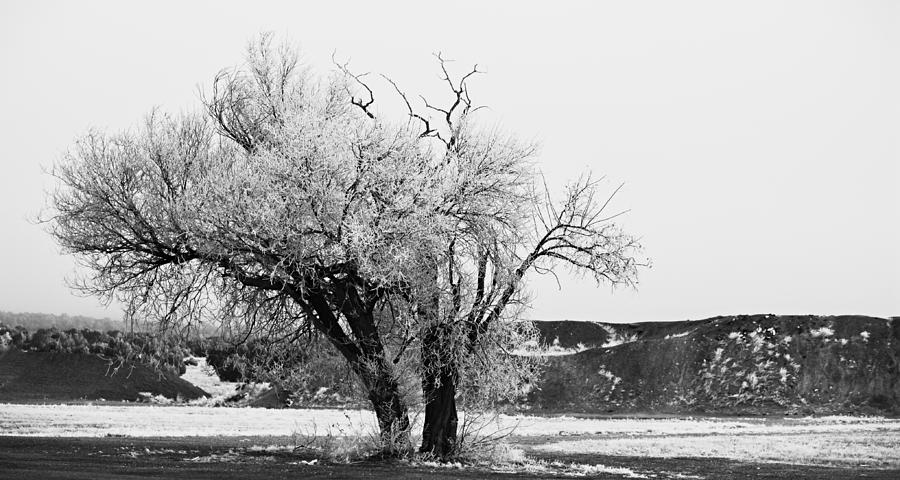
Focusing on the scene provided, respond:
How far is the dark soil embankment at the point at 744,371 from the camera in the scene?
8038 centimetres

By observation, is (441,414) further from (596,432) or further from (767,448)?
(596,432)

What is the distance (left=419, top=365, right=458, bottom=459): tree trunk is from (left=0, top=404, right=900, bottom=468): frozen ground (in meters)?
1.38

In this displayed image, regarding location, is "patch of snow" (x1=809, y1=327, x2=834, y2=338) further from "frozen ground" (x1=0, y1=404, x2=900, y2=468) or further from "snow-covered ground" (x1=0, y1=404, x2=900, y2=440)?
"frozen ground" (x1=0, y1=404, x2=900, y2=468)

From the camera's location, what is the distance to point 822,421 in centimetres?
6525

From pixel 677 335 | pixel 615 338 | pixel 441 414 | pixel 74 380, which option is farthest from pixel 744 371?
pixel 441 414

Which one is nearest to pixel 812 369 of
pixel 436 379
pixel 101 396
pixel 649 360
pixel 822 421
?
pixel 649 360

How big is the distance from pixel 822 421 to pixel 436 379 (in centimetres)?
4549

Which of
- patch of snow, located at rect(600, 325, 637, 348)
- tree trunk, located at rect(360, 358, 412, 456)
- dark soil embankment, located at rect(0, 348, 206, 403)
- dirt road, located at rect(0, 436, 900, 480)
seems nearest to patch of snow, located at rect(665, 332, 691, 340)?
patch of snow, located at rect(600, 325, 637, 348)

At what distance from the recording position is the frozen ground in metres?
34.6

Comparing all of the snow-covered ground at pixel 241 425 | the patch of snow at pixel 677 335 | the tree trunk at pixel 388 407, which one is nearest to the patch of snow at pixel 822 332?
the patch of snow at pixel 677 335

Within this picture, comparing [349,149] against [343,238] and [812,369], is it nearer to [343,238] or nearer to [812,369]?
[343,238]

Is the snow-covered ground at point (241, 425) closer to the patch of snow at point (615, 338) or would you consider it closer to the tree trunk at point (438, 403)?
the tree trunk at point (438, 403)

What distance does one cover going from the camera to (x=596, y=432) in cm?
5034

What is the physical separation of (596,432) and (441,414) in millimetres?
23979
